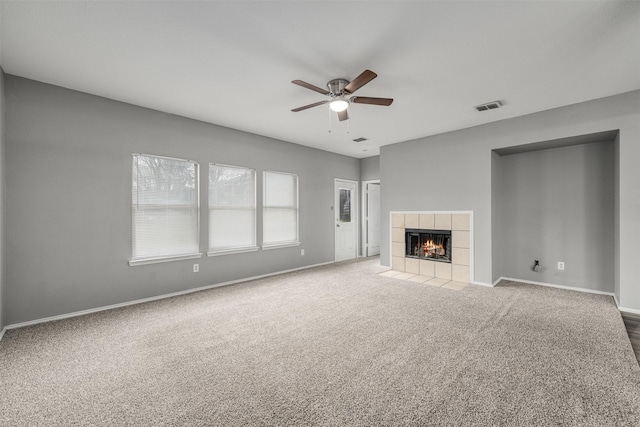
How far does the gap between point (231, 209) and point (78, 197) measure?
198 centimetres

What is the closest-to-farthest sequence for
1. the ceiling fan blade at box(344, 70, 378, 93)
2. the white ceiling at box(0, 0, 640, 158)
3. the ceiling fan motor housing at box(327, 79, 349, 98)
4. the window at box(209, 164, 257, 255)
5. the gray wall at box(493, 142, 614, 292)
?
the white ceiling at box(0, 0, 640, 158) < the ceiling fan blade at box(344, 70, 378, 93) < the ceiling fan motor housing at box(327, 79, 349, 98) < the gray wall at box(493, 142, 614, 292) < the window at box(209, 164, 257, 255)

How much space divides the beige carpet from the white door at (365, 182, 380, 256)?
3.88 metres

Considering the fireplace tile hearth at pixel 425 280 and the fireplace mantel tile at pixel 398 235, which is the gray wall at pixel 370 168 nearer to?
the fireplace mantel tile at pixel 398 235

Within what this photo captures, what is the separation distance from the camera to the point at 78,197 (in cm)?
325

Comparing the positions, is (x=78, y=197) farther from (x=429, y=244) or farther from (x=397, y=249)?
(x=429, y=244)

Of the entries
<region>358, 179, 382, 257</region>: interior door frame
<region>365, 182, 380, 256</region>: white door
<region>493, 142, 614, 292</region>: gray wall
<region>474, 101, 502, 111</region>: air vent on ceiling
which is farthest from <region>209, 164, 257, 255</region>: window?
<region>493, 142, 614, 292</region>: gray wall

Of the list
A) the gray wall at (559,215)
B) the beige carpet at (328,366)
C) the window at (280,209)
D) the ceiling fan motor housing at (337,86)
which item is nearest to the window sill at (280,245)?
the window at (280,209)

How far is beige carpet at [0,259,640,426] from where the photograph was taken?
5.38 ft

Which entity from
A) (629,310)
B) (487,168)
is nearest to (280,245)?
(487,168)

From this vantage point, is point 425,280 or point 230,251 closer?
point 230,251

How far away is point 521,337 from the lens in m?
2.58

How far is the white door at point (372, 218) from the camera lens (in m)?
7.41

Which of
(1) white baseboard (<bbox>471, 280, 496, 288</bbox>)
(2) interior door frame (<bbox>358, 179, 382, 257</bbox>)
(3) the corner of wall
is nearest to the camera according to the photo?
(3) the corner of wall

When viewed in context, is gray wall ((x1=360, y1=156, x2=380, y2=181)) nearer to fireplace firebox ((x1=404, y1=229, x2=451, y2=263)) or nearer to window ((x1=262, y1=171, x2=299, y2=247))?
fireplace firebox ((x1=404, y1=229, x2=451, y2=263))
